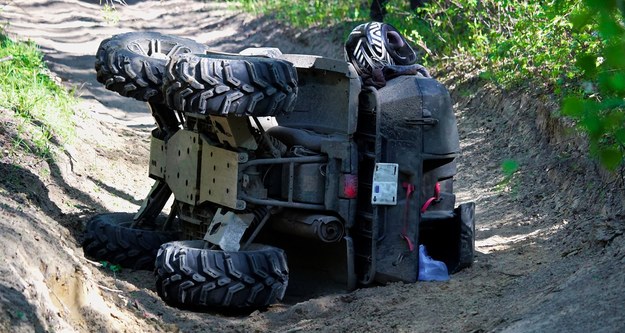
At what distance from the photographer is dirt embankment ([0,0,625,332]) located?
5273mm

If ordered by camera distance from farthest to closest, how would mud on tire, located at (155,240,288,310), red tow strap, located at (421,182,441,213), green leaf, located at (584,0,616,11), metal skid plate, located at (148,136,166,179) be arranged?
metal skid plate, located at (148,136,166,179)
red tow strap, located at (421,182,441,213)
mud on tire, located at (155,240,288,310)
green leaf, located at (584,0,616,11)

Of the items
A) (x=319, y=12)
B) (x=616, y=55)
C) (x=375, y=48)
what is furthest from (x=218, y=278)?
(x=319, y=12)

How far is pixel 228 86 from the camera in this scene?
6359 mm

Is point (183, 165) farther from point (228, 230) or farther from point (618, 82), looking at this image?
point (618, 82)

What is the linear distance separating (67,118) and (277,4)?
1322 cm

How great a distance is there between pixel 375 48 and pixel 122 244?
2.31m

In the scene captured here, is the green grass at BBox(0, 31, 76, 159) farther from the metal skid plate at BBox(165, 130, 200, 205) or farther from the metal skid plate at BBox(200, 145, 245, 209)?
the metal skid plate at BBox(200, 145, 245, 209)

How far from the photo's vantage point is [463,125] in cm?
1199

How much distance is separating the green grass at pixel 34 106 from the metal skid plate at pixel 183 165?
5.91 ft

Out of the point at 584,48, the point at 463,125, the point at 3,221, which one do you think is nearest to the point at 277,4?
the point at 463,125

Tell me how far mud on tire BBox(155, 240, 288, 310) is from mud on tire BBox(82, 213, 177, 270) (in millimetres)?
870

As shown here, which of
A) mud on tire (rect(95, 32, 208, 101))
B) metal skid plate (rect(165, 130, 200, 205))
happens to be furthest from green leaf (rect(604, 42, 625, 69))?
mud on tire (rect(95, 32, 208, 101))

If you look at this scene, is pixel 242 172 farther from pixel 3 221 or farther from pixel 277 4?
pixel 277 4

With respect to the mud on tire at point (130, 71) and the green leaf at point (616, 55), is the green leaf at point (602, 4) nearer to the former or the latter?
the green leaf at point (616, 55)
